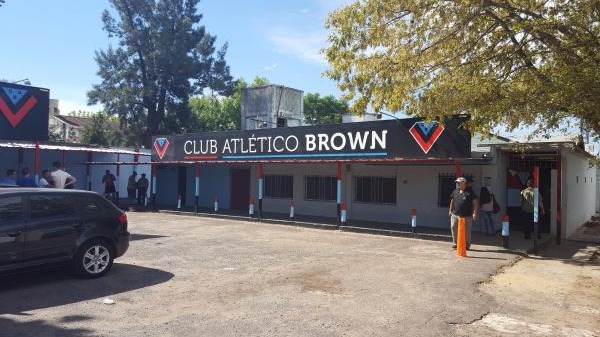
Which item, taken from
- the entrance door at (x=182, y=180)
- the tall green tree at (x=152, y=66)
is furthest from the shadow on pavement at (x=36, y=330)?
the tall green tree at (x=152, y=66)

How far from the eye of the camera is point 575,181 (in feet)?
57.0

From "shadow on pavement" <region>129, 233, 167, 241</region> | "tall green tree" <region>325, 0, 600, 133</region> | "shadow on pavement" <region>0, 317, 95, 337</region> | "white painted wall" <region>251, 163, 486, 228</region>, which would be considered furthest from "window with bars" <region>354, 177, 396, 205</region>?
"shadow on pavement" <region>0, 317, 95, 337</region>

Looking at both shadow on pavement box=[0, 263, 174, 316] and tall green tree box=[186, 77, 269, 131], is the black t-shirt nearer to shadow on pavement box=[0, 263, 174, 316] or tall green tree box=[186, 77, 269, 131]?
shadow on pavement box=[0, 263, 174, 316]

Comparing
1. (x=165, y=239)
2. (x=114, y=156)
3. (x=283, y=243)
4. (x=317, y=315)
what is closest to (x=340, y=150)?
(x=283, y=243)

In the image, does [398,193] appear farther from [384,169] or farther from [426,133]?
[426,133]

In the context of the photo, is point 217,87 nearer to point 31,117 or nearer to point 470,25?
point 31,117

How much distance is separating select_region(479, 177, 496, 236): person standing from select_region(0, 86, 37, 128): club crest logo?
1562cm

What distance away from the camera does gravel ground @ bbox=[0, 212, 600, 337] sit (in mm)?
5891

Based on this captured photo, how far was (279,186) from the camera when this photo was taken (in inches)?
826

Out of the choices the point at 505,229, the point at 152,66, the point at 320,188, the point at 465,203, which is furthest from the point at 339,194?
the point at 152,66

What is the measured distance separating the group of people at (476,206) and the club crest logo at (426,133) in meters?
1.54

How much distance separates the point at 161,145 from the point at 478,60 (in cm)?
1637

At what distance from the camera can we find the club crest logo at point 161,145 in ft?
75.2

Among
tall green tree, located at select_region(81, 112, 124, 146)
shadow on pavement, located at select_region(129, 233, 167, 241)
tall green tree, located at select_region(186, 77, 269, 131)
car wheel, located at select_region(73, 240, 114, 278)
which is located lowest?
shadow on pavement, located at select_region(129, 233, 167, 241)
